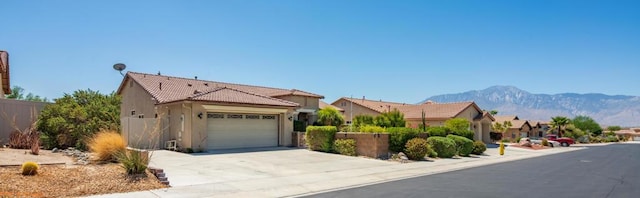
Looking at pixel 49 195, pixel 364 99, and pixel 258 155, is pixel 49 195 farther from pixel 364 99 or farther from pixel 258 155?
pixel 364 99

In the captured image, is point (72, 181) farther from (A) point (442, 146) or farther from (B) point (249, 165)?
(A) point (442, 146)

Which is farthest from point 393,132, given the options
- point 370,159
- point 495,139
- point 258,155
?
point 495,139

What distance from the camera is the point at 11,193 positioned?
9359 mm

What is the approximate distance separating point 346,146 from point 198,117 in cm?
816

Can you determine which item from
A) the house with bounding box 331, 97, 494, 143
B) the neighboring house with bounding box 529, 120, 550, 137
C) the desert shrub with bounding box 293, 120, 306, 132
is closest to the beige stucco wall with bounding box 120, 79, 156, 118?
the desert shrub with bounding box 293, 120, 306, 132

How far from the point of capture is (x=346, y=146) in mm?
23266

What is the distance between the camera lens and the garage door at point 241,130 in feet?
77.0

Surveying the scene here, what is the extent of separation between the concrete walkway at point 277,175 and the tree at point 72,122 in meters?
3.18

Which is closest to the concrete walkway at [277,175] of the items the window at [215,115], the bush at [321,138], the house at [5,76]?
the bush at [321,138]

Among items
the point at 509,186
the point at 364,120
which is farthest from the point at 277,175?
the point at 364,120

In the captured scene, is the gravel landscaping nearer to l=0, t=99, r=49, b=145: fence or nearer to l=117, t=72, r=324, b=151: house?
l=0, t=99, r=49, b=145: fence

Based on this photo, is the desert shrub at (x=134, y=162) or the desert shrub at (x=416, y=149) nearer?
the desert shrub at (x=134, y=162)

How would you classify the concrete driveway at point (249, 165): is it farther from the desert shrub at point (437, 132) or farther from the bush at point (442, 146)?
the desert shrub at point (437, 132)

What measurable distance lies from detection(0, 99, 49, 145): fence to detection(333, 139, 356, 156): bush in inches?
580
